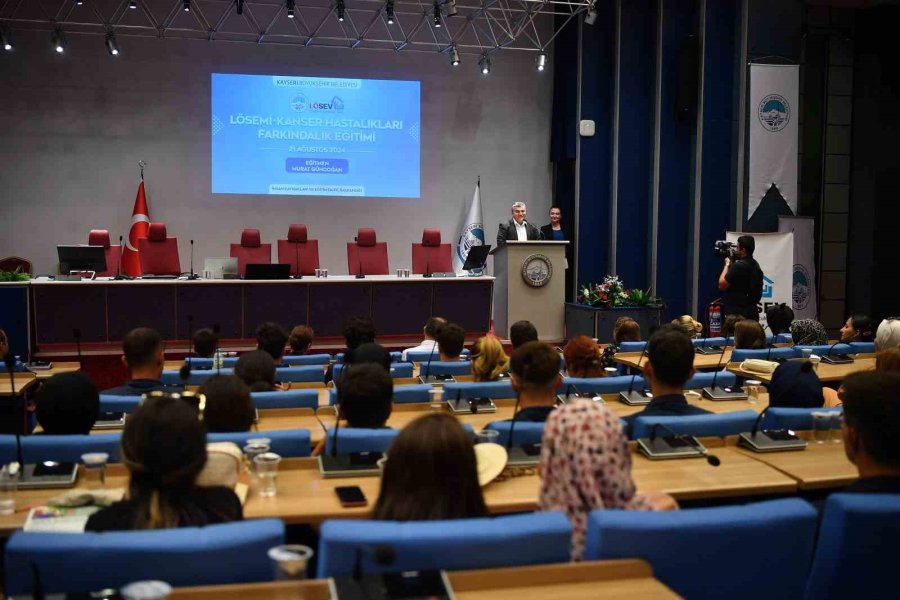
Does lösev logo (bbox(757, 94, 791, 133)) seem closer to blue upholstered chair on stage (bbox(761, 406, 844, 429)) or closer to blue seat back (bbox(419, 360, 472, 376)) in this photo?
blue seat back (bbox(419, 360, 472, 376))

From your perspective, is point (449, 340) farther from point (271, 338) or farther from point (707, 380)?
point (707, 380)

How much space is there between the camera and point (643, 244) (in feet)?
38.5

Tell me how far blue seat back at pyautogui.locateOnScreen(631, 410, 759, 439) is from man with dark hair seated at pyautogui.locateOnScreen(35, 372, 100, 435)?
2.05 m

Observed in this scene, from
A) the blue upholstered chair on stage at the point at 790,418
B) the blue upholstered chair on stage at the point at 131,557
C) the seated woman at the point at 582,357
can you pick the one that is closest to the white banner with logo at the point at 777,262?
the seated woman at the point at 582,357

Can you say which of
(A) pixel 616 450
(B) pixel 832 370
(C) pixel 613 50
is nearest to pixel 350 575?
(A) pixel 616 450

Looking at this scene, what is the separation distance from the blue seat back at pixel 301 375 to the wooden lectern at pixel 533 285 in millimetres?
4817

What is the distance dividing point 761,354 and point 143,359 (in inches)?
152

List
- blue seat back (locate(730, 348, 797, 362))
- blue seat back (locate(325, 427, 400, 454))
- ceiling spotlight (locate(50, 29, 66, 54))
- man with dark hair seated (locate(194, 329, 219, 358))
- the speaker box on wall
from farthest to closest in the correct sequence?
the speaker box on wall → ceiling spotlight (locate(50, 29, 66, 54)) → man with dark hair seated (locate(194, 329, 219, 358)) → blue seat back (locate(730, 348, 797, 362)) → blue seat back (locate(325, 427, 400, 454))

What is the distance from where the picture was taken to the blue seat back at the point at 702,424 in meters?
3.06

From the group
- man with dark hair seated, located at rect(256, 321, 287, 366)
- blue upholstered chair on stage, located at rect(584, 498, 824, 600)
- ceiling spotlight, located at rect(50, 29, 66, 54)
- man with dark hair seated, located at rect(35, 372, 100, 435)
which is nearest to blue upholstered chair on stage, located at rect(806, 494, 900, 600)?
blue upholstered chair on stage, located at rect(584, 498, 824, 600)

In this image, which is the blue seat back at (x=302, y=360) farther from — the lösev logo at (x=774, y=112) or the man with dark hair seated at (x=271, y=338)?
the lösev logo at (x=774, y=112)

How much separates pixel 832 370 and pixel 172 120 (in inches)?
365

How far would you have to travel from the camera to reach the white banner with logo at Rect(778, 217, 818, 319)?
10.6 meters

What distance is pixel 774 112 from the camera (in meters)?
10.4
